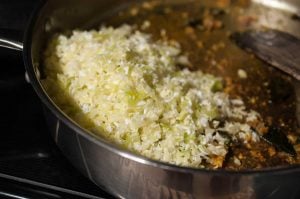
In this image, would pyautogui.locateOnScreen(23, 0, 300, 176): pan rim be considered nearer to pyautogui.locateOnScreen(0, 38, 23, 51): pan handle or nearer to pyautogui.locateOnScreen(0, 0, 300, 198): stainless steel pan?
pyautogui.locateOnScreen(0, 0, 300, 198): stainless steel pan

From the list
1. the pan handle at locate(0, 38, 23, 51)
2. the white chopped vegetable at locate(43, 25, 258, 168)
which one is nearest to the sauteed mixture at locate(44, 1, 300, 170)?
the white chopped vegetable at locate(43, 25, 258, 168)

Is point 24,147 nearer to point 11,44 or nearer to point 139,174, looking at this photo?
point 11,44

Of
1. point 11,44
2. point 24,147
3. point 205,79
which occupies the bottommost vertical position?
point 24,147

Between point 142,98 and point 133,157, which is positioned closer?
point 133,157

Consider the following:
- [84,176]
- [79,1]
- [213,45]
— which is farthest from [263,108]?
[79,1]

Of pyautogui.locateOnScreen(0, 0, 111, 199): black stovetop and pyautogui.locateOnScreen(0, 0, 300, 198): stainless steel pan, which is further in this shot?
pyautogui.locateOnScreen(0, 0, 111, 199): black stovetop

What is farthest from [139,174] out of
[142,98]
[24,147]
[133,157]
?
[24,147]
